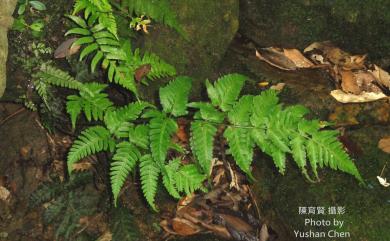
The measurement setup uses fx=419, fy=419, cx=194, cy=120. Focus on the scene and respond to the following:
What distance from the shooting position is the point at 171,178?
3480mm

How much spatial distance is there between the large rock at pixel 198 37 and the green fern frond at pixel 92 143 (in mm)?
1120

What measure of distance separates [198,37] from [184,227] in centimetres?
188

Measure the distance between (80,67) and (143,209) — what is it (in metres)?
1.48

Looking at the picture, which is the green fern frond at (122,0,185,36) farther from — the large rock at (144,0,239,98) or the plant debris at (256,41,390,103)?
the plant debris at (256,41,390,103)

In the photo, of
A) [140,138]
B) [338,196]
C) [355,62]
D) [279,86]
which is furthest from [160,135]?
[355,62]

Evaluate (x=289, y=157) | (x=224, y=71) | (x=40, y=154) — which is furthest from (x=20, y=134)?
(x=289, y=157)

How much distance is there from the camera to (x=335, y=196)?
375cm

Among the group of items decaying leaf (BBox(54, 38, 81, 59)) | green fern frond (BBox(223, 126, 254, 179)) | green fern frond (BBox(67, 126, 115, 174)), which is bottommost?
green fern frond (BBox(67, 126, 115, 174))

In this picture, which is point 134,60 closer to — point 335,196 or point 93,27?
point 93,27

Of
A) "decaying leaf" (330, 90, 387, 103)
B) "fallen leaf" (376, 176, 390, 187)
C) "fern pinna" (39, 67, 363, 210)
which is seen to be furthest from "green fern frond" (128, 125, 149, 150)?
"fallen leaf" (376, 176, 390, 187)

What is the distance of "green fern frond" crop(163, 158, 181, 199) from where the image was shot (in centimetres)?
337

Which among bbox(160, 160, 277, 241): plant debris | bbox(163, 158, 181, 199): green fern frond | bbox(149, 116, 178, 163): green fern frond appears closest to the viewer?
bbox(149, 116, 178, 163): green fern frond

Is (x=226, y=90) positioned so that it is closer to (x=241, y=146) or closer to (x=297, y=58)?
(x=241, y=146)

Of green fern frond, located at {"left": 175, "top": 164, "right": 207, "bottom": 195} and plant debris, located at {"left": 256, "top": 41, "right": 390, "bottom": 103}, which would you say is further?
plant debris, located at {"left": 256, "top": 41, "right": 390, "bottom": 103}
